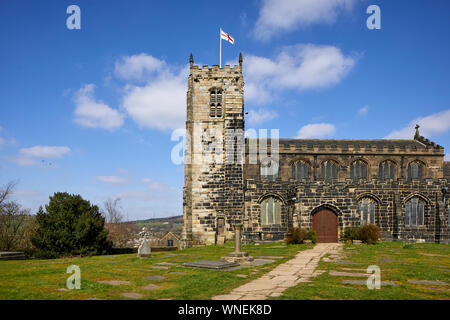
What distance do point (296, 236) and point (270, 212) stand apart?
196 inches

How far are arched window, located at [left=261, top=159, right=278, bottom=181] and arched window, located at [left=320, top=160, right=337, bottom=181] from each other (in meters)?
5.22

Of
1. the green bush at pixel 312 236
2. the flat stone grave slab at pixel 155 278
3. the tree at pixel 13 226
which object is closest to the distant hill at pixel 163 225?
the tree at pixel 13 226

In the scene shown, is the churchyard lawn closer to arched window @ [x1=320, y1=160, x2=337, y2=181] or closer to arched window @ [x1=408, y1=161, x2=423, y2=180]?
arched window @ [x1=320, y1=160, x2=337, y2=181]

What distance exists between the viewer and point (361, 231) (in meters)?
23.4

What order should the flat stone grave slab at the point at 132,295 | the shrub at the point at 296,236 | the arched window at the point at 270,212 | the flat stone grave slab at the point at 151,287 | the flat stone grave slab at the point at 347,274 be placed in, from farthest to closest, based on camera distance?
1. the arched window at the point at 270,212
2. the shrub at the point at 296,236
3. the flat stone grave slab at the point at 347,274
4. the flat stone grave slab at the point at 151,287
5. the flat stone grave slab at the point at 132,295

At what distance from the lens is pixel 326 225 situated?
82.5ft

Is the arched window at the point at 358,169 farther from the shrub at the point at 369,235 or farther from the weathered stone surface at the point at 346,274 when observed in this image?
the weathered stone surface at the point at 346,274

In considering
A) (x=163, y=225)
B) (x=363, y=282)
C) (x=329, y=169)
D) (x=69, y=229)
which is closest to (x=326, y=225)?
(x=329, y=169)

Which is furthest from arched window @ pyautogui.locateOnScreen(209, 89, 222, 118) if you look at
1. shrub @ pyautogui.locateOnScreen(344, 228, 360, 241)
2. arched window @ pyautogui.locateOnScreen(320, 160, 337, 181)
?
shrub @ pyautogui.locateOnScreen(344, 228, 360, 241)

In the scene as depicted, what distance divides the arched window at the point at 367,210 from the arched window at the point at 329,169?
531 centimetres

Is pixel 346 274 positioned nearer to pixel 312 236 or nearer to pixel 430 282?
pixel 430 282

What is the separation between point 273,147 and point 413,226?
47.9ft

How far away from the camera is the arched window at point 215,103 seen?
29.6 meters
